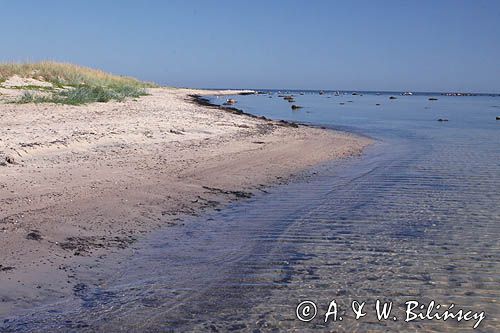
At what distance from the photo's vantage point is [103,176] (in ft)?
31.4

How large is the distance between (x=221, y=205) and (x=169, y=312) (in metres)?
4.14

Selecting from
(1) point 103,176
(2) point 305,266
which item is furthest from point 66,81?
(2) point 305,266

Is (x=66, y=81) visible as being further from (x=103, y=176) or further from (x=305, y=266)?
(x=305, y=266)

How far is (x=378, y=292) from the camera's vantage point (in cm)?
515

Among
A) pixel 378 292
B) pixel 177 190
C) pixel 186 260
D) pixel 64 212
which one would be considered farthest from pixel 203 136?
pixel 378 292

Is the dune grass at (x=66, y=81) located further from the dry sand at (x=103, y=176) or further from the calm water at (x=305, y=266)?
the calm water at (x=305, y=266)

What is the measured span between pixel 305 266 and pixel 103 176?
5.07m

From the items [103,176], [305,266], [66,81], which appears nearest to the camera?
[305,266]

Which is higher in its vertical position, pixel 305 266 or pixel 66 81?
pixel 66 81


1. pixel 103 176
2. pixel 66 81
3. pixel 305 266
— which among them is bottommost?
pixel 305 266

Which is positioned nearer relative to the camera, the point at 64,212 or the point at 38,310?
the point at 38,310

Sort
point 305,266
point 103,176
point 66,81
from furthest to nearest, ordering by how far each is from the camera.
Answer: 1. point 66,81
2. point 103,176
3. point 305,266

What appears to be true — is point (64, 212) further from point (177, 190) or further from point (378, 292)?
point (378, 292)

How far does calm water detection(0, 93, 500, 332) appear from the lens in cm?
454
